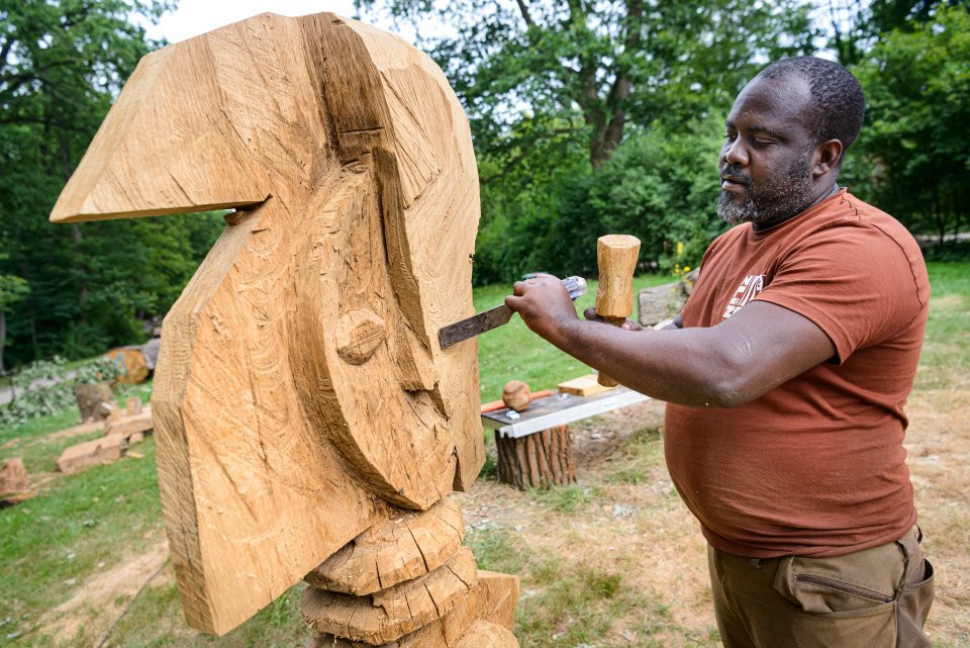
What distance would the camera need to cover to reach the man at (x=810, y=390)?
1106 mm

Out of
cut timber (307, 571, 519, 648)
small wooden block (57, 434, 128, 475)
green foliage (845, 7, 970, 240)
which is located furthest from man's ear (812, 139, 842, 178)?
green foliage (845, 7, 970, 240)

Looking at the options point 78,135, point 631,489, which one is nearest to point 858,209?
point 631,489

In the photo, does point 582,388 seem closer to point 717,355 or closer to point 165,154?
point 717,355

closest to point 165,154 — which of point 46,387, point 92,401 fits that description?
point 92,401

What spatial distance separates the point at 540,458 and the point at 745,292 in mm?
2739

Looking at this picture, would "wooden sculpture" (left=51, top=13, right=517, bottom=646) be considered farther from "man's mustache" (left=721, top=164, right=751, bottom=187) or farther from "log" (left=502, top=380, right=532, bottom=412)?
"log" (left=502, top=380, right=532, bottom=412)

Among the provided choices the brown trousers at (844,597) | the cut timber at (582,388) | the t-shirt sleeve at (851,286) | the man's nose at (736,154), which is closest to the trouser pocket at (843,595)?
the brown trousers at (844,597)

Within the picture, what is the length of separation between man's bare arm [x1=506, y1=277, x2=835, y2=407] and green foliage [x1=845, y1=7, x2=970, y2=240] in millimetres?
11624

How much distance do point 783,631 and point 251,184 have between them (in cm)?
141

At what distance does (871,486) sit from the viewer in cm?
126

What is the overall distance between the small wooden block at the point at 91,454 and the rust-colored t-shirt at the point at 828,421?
583 cm

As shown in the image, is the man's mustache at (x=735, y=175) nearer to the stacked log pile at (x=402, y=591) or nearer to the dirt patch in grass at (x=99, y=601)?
the stacked log pile at (x=402, y=591)

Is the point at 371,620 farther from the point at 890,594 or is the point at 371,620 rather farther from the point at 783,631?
the point at 890,594

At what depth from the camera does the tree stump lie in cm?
388
